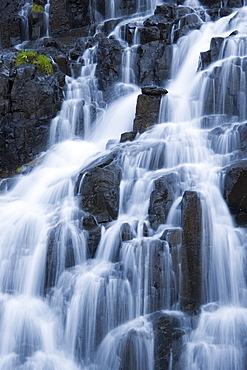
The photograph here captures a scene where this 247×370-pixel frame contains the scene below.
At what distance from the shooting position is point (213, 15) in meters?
→ 18.8

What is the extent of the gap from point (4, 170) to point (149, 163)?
5.86 meters

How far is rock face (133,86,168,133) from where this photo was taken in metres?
13.1

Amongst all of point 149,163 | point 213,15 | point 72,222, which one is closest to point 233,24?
point 213,15

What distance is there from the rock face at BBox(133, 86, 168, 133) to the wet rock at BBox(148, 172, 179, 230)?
348 centimetres

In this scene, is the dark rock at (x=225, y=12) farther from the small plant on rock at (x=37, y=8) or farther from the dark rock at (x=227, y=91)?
the small plant on rock at (x=37, y=8)

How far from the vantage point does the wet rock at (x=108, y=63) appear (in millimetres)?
16703

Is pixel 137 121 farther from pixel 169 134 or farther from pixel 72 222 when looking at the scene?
pixel 72 222

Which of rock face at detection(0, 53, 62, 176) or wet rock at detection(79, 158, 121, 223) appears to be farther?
rock face at detection(0, 53, 62, 176)

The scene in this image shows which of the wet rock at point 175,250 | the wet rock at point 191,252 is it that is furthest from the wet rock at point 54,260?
the wet rock at point 191,252

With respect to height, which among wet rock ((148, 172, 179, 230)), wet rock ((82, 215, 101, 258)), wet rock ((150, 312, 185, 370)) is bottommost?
wet rock ((150, 312, 185, 370))

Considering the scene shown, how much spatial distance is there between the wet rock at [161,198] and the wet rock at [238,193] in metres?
1.20

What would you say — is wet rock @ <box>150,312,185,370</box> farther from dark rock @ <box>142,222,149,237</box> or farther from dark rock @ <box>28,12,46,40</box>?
dark rock @ <box>28,12,46,40</box>

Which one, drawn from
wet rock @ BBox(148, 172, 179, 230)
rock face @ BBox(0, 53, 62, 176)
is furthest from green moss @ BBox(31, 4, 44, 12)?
wet rock @ BBox(148, 172, 179, 230)

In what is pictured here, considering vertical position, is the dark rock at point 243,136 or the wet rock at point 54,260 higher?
the dark rock at point 243,136
